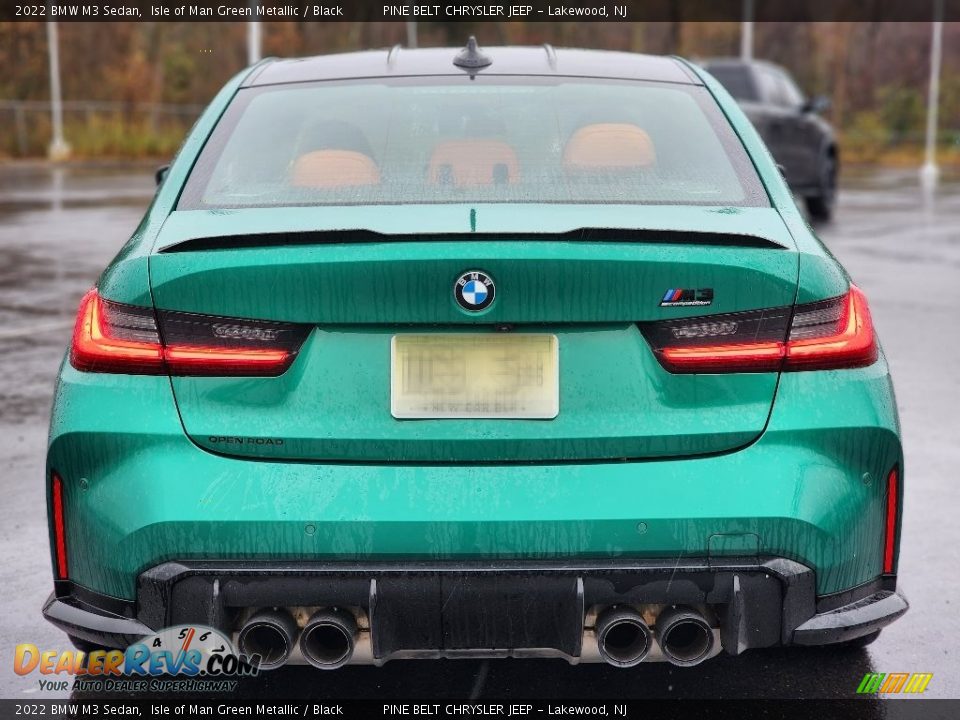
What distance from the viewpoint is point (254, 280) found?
271 centimetres

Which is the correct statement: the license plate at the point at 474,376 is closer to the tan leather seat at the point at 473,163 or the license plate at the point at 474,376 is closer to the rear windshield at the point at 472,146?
the rear windshield at the point at 472,146

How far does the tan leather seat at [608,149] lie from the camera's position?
3330 mm

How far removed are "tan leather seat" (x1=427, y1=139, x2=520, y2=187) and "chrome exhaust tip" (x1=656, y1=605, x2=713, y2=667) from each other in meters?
1.09

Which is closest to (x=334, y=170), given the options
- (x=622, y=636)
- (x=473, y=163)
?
(x=473, y=163)

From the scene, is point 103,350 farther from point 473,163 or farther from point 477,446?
point 473,163

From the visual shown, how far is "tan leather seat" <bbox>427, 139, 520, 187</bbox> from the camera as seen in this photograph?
3211mm

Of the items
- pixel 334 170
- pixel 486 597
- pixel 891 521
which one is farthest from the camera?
pixel 334 170

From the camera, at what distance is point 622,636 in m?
2.71

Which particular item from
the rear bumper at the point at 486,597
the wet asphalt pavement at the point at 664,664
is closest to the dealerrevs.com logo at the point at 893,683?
the wet asphalt pavement at the point at 664,664

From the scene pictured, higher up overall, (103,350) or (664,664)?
(103,350)

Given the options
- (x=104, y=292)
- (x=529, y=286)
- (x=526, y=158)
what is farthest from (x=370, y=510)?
(x=526, y=158)

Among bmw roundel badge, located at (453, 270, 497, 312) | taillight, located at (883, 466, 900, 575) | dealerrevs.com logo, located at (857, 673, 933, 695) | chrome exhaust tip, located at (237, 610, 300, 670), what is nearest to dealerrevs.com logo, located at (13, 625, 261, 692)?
chrome exhaust tip, located at (237, 610, 300, 670)

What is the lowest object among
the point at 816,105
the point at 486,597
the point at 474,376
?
the point at 816,105

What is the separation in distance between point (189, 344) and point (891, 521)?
149 centimetres
